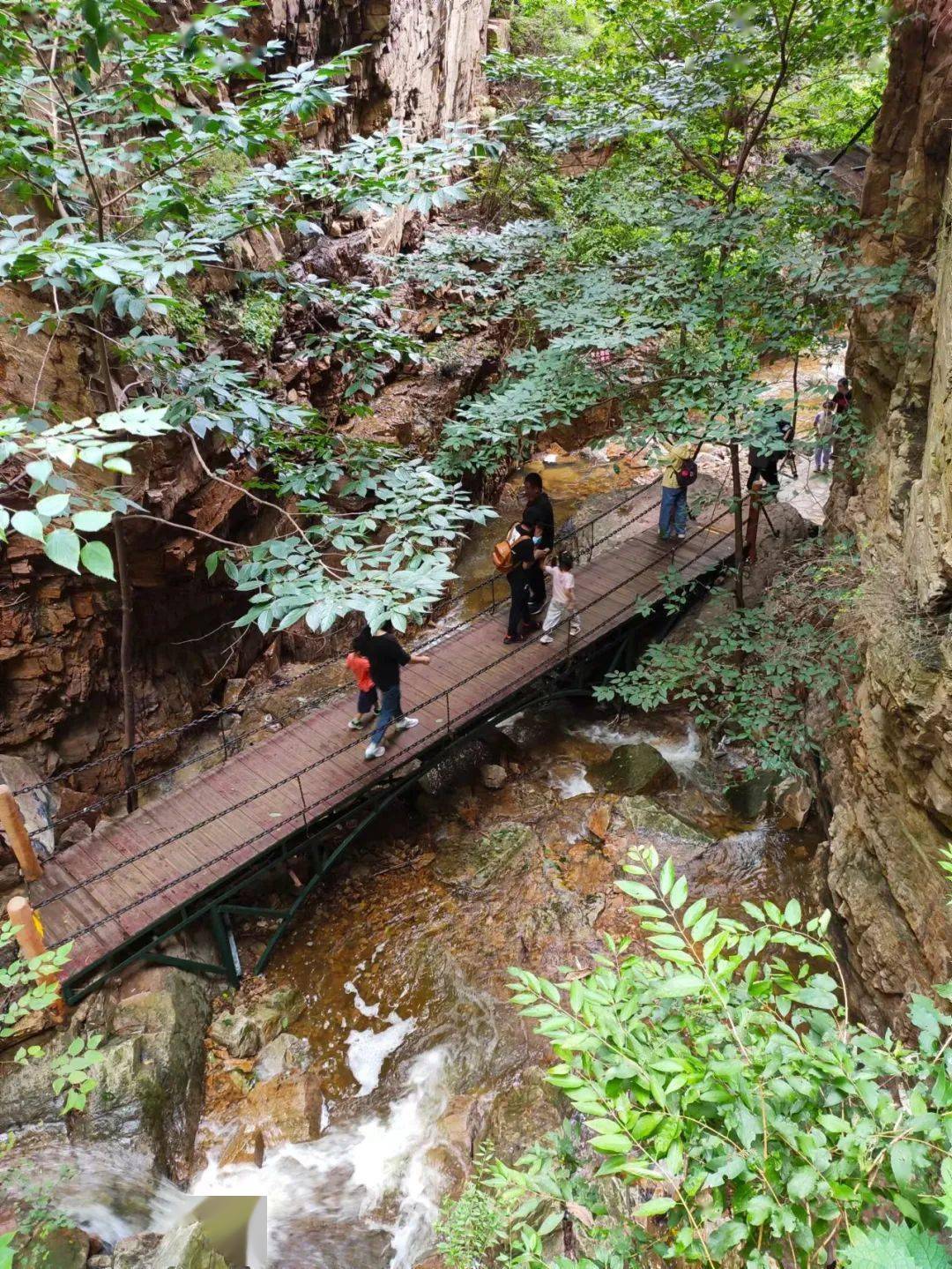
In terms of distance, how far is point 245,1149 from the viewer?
6.04 m

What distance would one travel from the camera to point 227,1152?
6.02 metres

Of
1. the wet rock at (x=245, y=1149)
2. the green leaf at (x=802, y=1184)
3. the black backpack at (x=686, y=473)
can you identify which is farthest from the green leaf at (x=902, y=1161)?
the black backpack at (x=686, y=473)

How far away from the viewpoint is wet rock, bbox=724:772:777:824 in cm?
908

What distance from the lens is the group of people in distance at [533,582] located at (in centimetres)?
762

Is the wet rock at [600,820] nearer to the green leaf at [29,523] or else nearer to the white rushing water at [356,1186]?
the white rushing water at [356,1186]

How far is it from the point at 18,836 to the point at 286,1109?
3536 mm

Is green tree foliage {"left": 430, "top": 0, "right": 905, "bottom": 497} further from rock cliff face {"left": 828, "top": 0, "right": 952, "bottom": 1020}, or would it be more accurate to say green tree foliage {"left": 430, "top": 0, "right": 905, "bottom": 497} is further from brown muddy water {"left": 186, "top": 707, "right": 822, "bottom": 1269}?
brown muddy water {"left": 186, "top": 707, "right": 822, "bottom": 1269}

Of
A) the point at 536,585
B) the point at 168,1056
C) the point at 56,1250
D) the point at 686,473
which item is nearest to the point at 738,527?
the point at 686,473

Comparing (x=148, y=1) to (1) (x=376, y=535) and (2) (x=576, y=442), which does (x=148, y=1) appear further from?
(2) (x=576, y=442)

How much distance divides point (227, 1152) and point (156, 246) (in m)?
7.22

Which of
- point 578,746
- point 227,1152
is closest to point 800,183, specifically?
point 578,746

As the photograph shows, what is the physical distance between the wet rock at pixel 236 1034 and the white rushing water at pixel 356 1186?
93cm

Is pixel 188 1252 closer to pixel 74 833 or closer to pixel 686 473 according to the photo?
pixel 74 833

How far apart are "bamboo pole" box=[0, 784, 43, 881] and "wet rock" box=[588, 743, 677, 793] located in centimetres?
666
